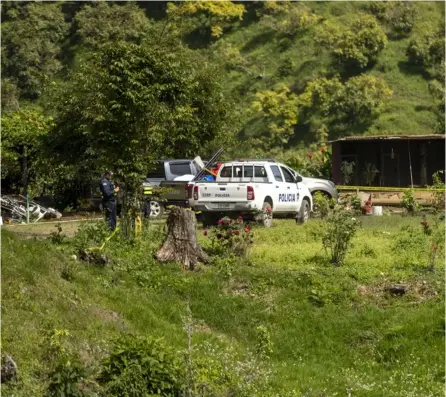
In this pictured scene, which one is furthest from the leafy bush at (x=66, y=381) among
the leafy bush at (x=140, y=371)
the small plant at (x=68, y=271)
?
the small plant at (x=68, y=271)

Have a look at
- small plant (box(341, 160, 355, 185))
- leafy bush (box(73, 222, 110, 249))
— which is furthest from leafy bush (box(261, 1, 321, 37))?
leafy bush (box(73, 222, 110, 249))

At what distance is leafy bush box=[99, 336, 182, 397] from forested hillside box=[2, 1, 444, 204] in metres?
16.2

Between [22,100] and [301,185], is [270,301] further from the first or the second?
[22,100]

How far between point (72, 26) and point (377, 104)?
2330cm

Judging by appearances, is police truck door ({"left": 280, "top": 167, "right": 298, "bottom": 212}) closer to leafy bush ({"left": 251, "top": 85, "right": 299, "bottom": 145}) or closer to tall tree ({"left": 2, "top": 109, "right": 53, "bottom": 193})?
tall tree ({"left": 2, "top": 109, "right": 53, "bottom": 193})

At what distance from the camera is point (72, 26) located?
66.3m

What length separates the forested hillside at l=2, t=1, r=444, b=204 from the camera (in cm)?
3234

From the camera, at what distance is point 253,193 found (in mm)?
22578

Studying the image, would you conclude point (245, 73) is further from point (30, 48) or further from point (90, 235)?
point (90, 235)

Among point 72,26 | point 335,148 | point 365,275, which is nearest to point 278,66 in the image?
point 72,26

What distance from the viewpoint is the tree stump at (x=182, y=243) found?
54.8 feet

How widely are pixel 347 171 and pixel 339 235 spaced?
64.2 feet

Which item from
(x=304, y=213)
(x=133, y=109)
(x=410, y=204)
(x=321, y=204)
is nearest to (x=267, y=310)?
(x=133, y=109)

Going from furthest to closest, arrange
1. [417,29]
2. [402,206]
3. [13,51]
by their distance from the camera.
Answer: [417,29] → [13,51] → [402,206]
